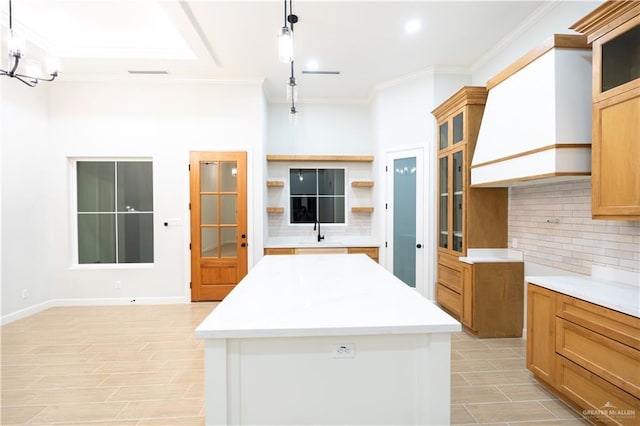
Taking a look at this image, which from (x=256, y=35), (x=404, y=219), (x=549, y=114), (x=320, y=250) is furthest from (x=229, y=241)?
(x=549, y=114)

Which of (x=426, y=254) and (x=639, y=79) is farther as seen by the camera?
(x=426, y=254)

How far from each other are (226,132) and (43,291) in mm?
3387

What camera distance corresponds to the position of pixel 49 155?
4402mm

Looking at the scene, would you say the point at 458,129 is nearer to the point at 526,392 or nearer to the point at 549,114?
the point at 549,114

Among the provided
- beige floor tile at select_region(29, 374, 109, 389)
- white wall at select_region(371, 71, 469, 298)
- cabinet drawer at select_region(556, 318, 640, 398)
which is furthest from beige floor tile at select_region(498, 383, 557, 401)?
beige floor tile at select_region(29, 374, 109, 389)

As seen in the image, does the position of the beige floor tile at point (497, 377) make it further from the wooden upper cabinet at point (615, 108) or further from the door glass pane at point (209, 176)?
the door glass pane at point (209, 176)

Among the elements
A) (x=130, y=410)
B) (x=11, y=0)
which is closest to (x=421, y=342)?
(x=130, y=410)

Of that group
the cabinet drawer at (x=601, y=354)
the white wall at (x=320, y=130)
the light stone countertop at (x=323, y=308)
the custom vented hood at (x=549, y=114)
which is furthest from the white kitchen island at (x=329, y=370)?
the white wall at (x=320, y=130)

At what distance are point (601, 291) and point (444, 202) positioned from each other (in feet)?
6.82

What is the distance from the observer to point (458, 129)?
3539 millimetres

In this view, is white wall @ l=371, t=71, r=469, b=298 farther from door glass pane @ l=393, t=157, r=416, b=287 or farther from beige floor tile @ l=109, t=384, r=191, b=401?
beige floor tile @ l=109, t=384, r=191, b=401

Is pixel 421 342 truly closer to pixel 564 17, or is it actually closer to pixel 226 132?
pixel 564 17

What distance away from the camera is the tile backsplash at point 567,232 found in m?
2.23

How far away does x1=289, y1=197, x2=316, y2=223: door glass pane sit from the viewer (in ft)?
17.5
